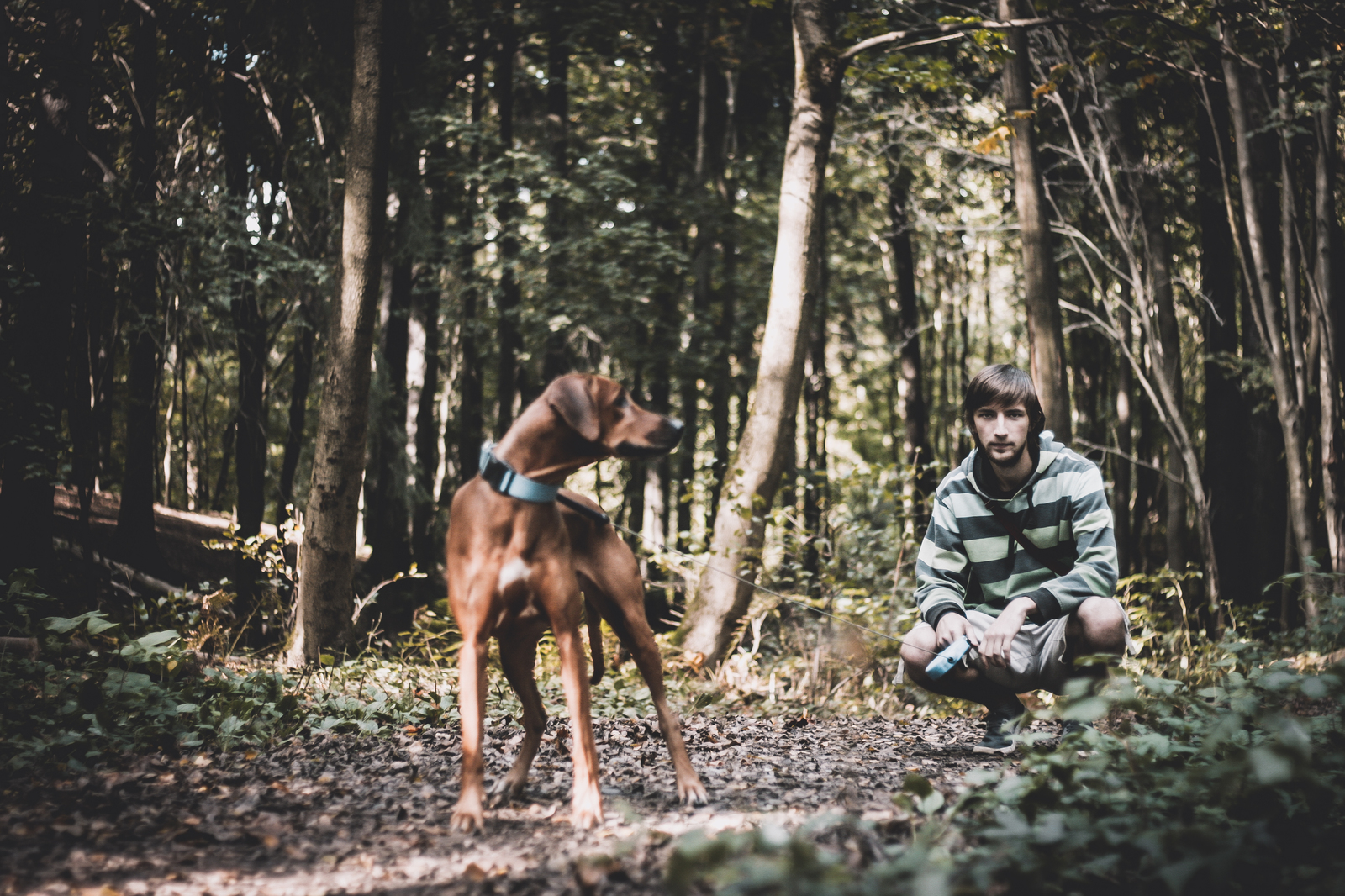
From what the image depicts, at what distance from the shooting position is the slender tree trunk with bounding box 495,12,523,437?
1346cm

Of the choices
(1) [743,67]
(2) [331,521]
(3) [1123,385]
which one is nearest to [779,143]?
(1) [743,67]

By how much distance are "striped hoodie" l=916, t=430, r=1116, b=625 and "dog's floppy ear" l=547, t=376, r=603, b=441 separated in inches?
80.5

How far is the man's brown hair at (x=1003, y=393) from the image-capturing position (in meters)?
3.95

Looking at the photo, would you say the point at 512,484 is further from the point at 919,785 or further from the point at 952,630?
the point at 952,630

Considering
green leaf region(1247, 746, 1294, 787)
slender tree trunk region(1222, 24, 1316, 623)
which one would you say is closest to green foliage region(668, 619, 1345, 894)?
green leaf region(1247, 746, 1294, 787)

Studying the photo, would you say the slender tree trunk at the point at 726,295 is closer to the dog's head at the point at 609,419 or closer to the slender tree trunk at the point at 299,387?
the slender tree trunk at the point at 299,387

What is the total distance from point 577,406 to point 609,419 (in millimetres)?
153

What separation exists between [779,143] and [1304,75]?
429 inches

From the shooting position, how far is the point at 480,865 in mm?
2629

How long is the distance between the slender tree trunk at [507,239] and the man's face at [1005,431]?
33.5ft

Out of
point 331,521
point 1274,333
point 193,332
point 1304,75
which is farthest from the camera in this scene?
point 193,332

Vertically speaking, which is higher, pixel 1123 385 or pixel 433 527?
pixel 1123 385

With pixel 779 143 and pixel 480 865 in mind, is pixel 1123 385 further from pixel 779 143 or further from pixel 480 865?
pixel 480 865

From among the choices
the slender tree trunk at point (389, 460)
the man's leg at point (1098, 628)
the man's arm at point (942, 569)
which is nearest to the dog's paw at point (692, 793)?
the man's arm at point (942, 569)
